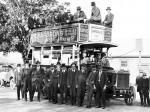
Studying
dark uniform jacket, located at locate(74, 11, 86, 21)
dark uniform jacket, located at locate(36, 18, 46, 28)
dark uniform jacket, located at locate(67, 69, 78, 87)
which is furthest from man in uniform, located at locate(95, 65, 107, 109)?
dark uniform jacket, located at locate(36, 18, 46, 28)

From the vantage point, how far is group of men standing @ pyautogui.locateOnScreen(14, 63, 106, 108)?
1271 cm

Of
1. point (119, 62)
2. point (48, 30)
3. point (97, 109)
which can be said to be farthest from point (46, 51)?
point (119, 62)

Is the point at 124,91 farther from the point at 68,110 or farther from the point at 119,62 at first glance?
the point at 119,62

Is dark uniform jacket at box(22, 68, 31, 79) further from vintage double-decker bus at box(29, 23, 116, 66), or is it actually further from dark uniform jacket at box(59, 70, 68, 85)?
dark uniform jacket at box(59, 70, 68, 85)

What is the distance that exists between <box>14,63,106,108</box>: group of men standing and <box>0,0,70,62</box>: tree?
1138 centimetres

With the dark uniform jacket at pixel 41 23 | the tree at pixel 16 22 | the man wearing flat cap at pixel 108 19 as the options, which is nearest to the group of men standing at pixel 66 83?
the man wearing flat cap at pixel 108 19

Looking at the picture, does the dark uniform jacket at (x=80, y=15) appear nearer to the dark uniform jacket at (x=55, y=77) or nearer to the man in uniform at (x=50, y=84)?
the man in uniform at (x=50, y=84)

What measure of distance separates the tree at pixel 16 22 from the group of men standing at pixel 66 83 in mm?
11378

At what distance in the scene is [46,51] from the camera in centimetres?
1639

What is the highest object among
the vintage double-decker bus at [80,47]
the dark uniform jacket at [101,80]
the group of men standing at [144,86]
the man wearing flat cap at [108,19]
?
the man wearing flat cap at [108,19]

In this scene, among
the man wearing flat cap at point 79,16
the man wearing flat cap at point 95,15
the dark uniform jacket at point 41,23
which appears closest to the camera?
the man wearing flat cap at point 79,16

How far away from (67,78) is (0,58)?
94.7 feet

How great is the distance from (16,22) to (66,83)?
13307mm

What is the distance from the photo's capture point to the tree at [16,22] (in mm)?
25797
